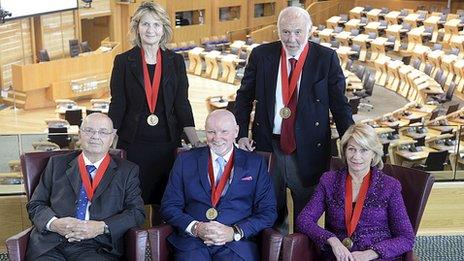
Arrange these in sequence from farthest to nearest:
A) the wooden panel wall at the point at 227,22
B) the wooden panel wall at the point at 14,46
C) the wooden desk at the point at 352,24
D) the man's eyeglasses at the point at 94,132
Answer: the wooden panel wall at the point at 227,22 → the wooden desk at the point at 352,24 → the wooden panel wall at the point at 14,46 → the man's eyeglasses at the point at 94,132

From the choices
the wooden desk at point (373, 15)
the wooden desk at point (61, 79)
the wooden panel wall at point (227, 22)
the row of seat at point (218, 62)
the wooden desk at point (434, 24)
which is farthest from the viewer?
the wooden desk at point (373, 15)

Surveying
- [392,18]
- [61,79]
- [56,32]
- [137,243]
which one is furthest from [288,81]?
[392,18]

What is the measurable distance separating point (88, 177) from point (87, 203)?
0.13 m

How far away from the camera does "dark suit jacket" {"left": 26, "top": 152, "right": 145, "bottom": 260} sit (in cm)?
321

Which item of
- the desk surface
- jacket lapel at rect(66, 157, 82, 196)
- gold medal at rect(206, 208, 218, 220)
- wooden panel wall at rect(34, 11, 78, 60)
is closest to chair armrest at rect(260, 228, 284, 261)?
gold medal at rect(206, 208, 218, 220)

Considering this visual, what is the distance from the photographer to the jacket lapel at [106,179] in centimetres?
326

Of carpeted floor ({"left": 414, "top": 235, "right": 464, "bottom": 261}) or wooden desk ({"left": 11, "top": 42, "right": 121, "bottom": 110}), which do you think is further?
wooden desk ({"left": 11, "top": 42, "right": 121, "bottom": 110})

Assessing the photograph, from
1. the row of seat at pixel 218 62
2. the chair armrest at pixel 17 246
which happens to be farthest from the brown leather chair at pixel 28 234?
the row of seat at pixel 218 62

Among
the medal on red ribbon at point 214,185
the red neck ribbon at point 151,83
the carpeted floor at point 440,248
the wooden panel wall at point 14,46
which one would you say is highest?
the red neck ribbon at point 151,83

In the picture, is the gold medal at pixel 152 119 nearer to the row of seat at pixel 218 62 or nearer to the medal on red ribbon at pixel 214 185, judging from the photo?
the medal on red ribbon at pixel 214 185

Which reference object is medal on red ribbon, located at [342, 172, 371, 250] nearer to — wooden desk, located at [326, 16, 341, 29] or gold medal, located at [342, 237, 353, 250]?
gold medal, located at [342, 237, 353, 250]

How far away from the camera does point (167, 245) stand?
327 centimetres

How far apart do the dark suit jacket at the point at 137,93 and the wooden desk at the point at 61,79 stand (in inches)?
372

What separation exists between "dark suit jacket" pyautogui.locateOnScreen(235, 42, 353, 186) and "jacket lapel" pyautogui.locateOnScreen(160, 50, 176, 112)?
405 mm
